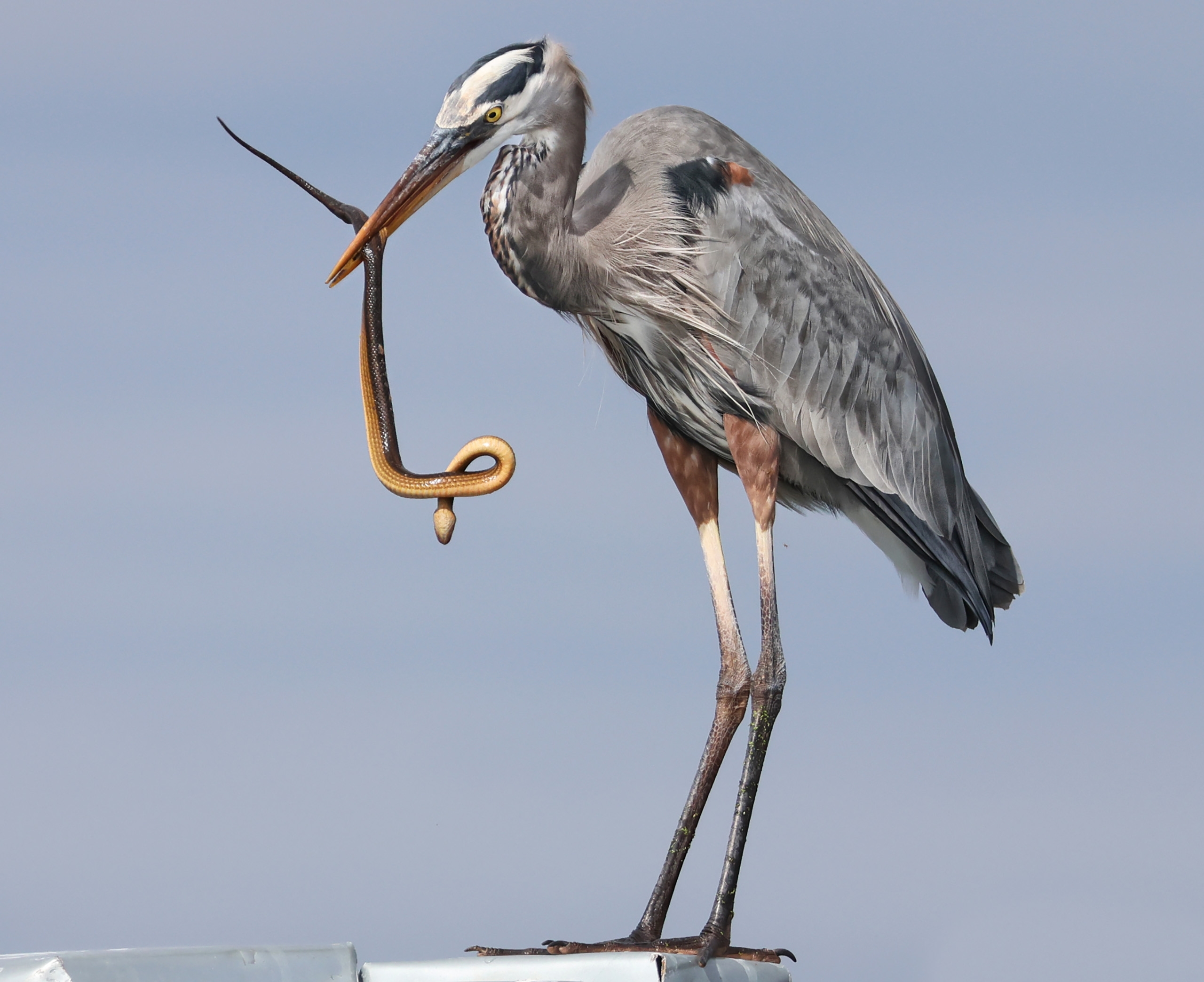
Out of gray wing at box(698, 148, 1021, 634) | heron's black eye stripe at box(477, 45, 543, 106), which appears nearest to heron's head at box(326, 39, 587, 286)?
heron's black eye stripe at box(477, 45, 543, 106)

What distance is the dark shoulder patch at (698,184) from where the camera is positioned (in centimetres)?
577

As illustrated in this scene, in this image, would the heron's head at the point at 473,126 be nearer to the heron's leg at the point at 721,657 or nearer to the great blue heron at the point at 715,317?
the great blue heron at the point at 715,317

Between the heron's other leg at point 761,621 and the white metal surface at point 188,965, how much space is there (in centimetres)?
201

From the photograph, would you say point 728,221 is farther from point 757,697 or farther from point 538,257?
point 757,697

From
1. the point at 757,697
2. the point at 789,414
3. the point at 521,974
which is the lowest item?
the point at 521,974

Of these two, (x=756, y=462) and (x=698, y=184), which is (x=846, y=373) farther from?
(x=698, y=184)

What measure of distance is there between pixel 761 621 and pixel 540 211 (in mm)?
1792

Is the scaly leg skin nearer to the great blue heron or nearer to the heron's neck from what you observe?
the great blue heron

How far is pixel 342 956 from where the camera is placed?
383 centimetres

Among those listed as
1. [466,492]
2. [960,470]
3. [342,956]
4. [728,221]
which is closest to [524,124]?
[728,221]

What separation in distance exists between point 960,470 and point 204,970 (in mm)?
4381

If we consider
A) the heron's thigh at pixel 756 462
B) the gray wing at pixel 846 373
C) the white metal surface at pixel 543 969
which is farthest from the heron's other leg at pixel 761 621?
the white metal surface at pixel 543 969

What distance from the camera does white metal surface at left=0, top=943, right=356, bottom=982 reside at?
131 inches

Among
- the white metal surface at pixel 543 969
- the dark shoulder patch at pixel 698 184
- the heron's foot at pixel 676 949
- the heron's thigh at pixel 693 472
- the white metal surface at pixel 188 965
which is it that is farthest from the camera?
the heron's thigh at pixel 693 472
